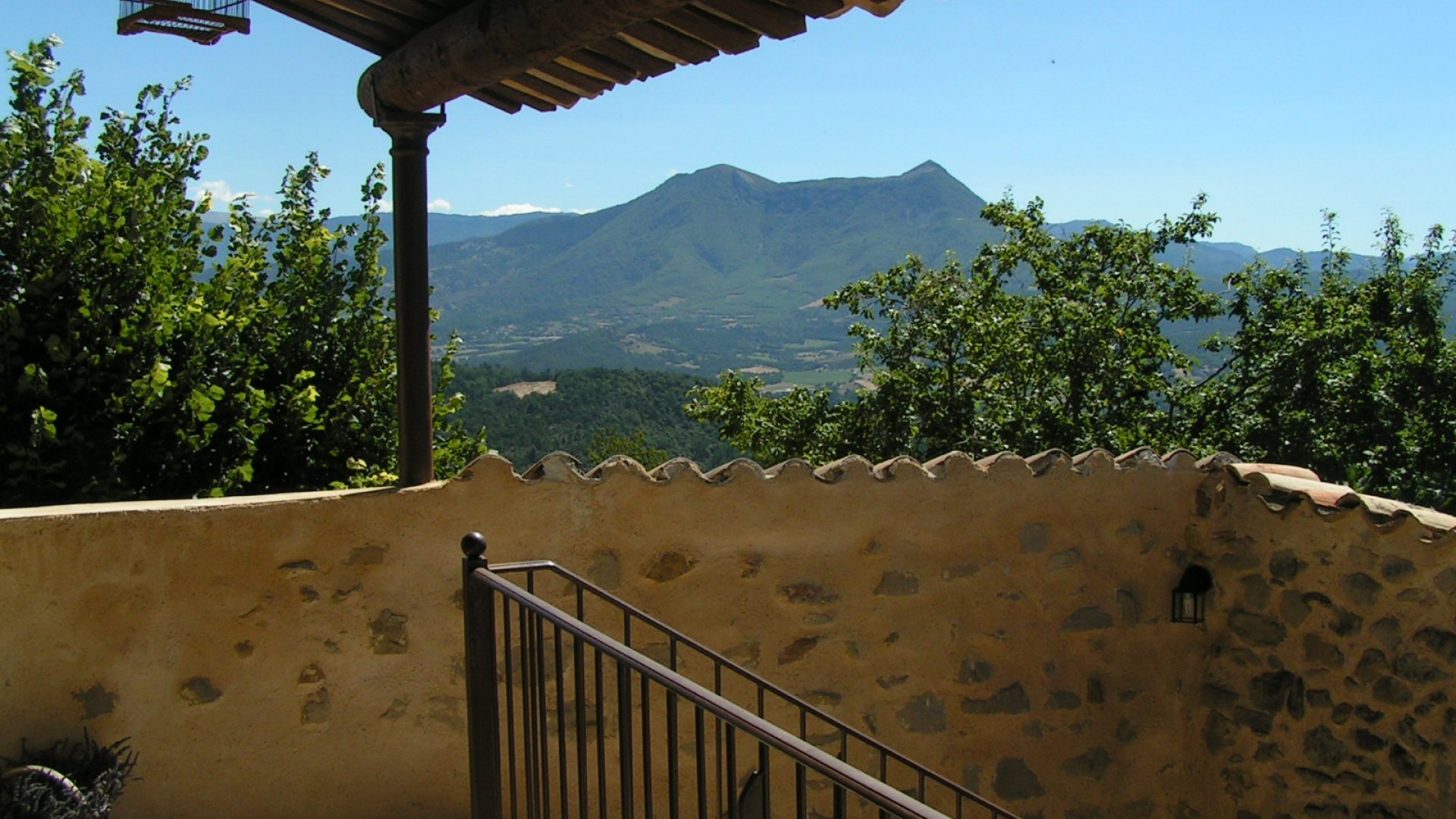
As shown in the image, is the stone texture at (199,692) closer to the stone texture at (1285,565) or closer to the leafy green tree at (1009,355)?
the stone texture at (1285,565)

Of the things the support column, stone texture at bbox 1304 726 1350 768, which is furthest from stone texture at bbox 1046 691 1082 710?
the support column

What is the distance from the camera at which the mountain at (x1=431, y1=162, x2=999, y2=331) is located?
13262 cm

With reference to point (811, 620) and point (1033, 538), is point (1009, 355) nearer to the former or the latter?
point (1033, 538)

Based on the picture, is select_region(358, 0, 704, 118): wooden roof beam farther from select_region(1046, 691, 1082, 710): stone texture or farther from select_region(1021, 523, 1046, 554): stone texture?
select_region(1046, 691, 1082, 710): stone texture

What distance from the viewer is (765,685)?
322 cm

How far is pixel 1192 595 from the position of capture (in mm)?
4242

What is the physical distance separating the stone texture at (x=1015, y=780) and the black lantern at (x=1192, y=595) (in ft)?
2.61

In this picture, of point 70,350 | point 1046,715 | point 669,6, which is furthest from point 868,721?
point 70,350

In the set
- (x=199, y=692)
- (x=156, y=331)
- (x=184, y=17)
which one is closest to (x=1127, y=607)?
(x=199, y=692)

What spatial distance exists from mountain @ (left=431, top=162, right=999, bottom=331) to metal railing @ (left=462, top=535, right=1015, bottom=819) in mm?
109904

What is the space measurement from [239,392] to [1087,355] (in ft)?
23.3

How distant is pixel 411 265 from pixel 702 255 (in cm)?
17272

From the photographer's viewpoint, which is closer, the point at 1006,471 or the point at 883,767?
the point at 883,767

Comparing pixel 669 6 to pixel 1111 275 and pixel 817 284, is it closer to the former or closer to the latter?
pixel 1111 275
